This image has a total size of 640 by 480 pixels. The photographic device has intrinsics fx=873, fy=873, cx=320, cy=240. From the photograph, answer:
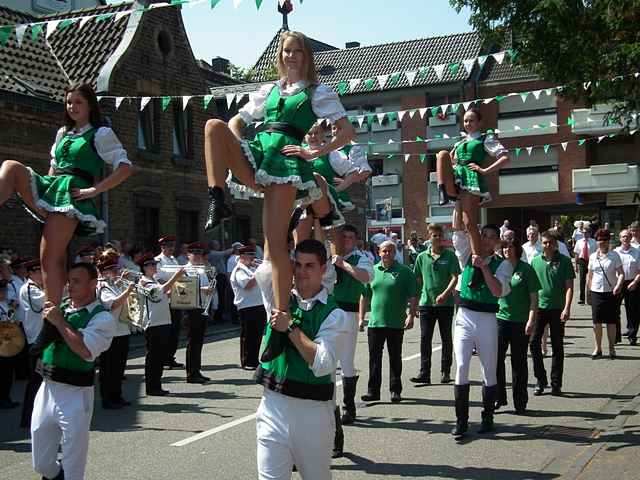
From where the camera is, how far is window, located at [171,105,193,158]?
25672 mm

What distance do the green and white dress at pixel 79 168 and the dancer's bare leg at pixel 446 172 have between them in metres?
3.00

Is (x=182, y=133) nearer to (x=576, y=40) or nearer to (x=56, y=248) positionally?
(x=576, y=40)

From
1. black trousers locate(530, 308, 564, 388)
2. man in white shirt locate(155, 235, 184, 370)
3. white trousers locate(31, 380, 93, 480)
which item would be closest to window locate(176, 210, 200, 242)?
man in white shirt locate(155, 235, 184, 370)

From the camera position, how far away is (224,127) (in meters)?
5.53

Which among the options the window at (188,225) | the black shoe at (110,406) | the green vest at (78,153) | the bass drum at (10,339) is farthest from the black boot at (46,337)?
the window at (188,225)

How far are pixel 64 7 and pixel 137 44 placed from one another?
1004cm

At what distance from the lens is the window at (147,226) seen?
23666mm

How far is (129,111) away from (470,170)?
54.6 feet

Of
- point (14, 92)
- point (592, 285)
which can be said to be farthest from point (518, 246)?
point (14, 92)

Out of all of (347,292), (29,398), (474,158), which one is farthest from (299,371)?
(29,398)

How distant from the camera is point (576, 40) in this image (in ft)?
30.0

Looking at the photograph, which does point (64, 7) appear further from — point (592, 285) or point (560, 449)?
point (560, 449)

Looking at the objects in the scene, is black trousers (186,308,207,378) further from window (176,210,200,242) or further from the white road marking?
window (176,210,200,242)

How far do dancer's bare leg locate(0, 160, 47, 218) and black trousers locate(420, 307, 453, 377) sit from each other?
730cm
